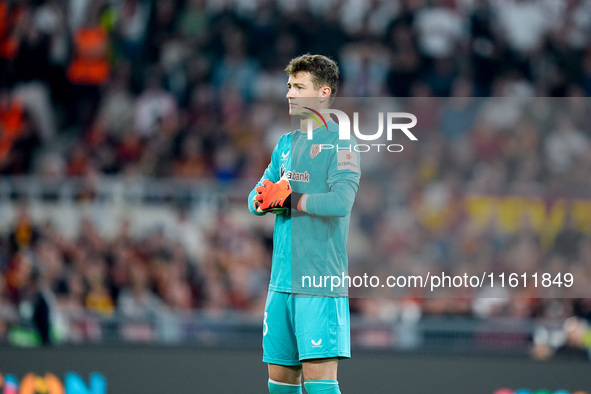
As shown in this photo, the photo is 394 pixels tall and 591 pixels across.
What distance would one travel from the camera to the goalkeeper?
3504 mm

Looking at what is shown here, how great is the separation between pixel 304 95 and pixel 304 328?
98 centimetres

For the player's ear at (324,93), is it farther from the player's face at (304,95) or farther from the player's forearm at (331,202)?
the player's forearm at (331,202)

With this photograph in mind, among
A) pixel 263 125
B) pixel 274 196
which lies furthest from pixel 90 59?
pixel 274 196

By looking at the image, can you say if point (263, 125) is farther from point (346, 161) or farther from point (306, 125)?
point (346, 161)

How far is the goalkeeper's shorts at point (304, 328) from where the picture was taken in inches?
137

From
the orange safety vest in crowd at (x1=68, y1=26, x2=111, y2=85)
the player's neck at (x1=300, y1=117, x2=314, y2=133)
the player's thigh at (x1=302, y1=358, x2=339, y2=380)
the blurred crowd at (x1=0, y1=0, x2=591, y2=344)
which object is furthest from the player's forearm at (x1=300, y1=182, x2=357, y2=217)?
the orange safety vest in crowd at (x1=68, y1=26, x2=111, y2=85)

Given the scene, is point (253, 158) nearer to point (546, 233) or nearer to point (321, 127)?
point (546, 233)

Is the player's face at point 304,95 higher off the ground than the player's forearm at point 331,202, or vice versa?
the player's face at point 304,95

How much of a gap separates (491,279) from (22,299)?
3.62m

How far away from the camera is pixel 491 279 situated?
5863 mm

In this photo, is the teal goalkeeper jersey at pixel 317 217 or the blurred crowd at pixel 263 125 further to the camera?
A: the blurred crowd at pixel 263 125

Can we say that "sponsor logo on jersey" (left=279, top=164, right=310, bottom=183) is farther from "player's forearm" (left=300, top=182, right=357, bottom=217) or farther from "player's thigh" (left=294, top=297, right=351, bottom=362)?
"player's thigh" (left=294, top=297, right=351, bottom=362)

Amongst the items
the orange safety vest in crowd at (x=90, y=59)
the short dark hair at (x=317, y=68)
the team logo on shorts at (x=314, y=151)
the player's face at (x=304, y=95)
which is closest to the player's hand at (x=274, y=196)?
the team logo on shorts at (x=314, y=151)

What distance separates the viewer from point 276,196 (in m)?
3.55
